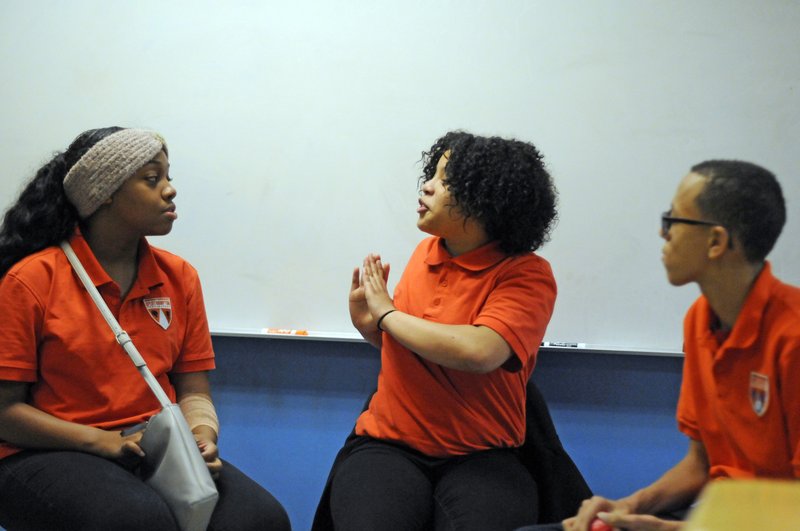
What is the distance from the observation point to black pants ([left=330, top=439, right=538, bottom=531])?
1646mm

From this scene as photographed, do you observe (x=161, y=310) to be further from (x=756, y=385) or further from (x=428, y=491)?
(x=756, y=385)

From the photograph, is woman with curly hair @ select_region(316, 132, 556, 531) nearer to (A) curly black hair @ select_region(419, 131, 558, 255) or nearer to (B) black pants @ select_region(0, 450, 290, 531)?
(A) curly black hair @ select_region(419, 131, 558, 255)

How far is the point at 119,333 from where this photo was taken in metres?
1.74

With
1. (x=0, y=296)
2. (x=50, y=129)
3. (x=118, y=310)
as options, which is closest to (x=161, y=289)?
(x=118, y=310)

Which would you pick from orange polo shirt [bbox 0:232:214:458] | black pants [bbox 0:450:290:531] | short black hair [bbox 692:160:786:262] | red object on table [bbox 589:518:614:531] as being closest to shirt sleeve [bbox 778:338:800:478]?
short black hair [bbox 692:160:786:262]

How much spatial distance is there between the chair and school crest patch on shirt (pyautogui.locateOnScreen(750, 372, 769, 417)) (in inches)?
25.1

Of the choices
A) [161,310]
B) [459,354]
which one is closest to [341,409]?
[161,310]

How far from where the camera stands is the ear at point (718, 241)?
1301 millimetres

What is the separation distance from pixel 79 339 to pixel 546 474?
117 centimetres

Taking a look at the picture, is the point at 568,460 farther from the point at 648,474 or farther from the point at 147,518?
the point at 147,518

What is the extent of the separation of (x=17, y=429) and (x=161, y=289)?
47 cm

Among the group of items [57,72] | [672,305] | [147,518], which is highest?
[57,72]

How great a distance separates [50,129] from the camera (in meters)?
2.56

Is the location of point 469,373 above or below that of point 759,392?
below
